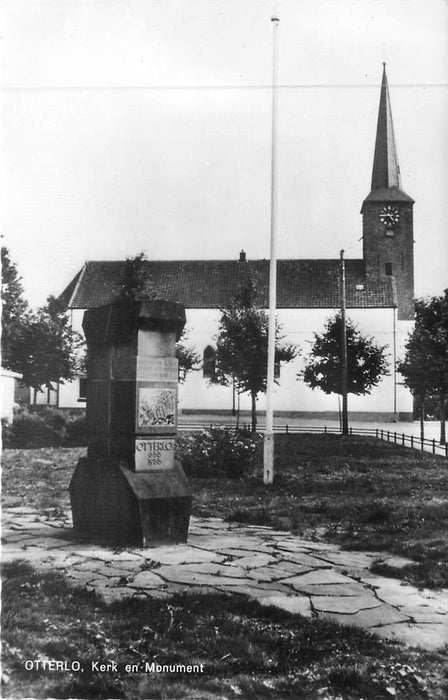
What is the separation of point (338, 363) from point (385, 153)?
750 inches

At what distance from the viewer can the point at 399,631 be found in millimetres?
4270

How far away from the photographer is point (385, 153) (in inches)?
1740

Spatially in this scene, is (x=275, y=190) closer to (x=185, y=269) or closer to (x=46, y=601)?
(x=46, y=601)

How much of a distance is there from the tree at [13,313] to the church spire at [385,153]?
25.4 metres

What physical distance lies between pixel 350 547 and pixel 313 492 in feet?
14.2

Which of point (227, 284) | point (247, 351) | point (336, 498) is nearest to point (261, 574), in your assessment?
point (336, 498)

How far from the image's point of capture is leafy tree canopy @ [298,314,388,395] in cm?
3269

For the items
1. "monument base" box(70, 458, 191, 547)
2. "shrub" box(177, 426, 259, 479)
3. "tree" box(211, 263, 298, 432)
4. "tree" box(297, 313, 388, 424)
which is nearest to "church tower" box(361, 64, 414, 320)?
"tree" box(297, 313, 388, 424)

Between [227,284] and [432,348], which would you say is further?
[227,284]

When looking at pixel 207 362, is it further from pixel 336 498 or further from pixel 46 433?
pixel 336 498

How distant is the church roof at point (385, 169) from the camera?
43375 mm

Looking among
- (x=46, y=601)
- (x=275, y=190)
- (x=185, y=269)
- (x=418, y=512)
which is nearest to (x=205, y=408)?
(x=185, y=269)

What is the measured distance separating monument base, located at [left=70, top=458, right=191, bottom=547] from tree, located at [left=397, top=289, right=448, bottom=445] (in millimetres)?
18541

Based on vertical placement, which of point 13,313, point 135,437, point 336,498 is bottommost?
point 336,498
